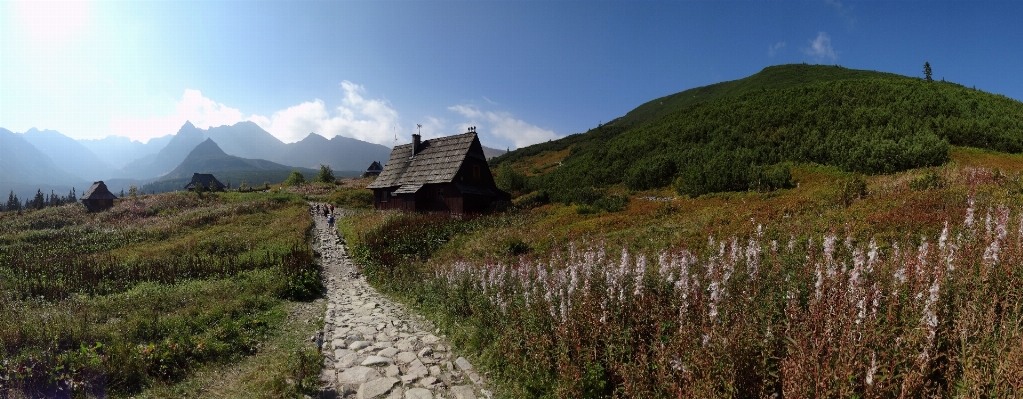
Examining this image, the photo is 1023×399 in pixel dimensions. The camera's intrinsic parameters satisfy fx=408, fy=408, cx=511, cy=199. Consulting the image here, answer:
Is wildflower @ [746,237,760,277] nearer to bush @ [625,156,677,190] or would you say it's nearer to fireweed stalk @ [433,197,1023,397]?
fireweed stalk @ [433,197,1023,397]

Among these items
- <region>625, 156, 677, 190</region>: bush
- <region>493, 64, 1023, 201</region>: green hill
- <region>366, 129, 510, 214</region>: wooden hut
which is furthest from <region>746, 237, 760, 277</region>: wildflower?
<region>625, 156, 677, 190</region>: bush

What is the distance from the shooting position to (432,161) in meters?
33.8

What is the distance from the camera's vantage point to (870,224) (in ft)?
35.5

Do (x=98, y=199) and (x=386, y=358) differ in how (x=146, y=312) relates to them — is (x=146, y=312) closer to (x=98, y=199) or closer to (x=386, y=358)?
(x=386, y=358)

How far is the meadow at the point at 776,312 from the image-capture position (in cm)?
354

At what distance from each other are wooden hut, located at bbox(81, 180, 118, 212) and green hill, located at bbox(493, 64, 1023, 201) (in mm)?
44446

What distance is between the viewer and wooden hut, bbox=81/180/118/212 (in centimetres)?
4138

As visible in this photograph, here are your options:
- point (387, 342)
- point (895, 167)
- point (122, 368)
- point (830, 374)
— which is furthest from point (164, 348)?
point (895, 167)

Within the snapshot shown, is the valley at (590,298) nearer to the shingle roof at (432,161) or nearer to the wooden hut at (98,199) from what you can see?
the shingle roof at (432,161)

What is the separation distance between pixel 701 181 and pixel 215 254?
26911mm

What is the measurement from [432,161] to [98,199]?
37017 millimetres

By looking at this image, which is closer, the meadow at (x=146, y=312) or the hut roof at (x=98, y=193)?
the meadow at (x=146, y=312)

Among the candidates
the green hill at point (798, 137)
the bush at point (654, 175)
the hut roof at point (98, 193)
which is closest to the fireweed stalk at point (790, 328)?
the green hill at point (798, 137)

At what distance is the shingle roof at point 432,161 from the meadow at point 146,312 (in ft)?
37.4
